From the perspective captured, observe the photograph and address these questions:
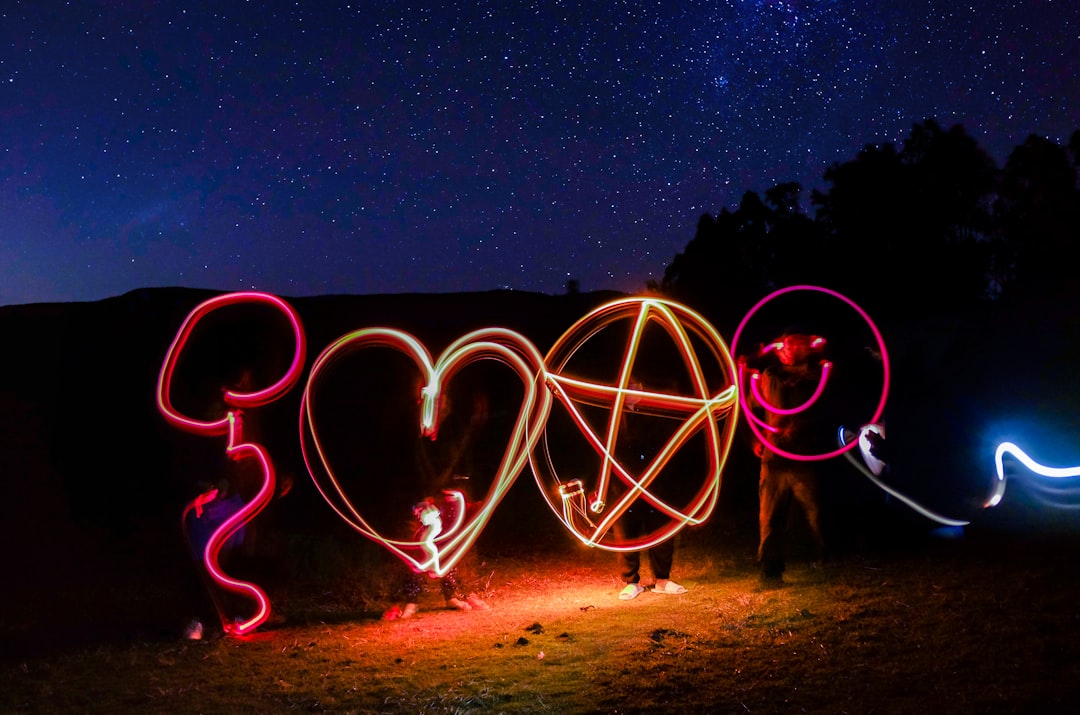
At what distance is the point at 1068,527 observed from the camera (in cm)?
919

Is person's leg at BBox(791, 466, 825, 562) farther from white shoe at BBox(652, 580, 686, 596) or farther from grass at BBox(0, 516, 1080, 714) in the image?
white shoe at BBox(652, 580, 686, 596)

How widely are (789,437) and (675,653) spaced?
2.79 meters

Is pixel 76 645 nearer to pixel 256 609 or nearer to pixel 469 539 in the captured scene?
pixel 256 609

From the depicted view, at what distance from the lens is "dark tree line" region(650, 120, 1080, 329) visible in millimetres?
23141

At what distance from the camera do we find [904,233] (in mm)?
24297

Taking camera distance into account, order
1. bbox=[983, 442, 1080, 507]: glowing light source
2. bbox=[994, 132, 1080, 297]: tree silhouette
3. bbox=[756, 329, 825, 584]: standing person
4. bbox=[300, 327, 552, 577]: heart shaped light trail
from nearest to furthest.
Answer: bbox=[983, 442, 1080, 507]: glowing light source
bbox=[756, 329, 825, 584]: standing person
bbox=[300, 327, 552, 577]: heart shaped light trail
bbox=[994, 132, 1080, 297]: tree silhouette

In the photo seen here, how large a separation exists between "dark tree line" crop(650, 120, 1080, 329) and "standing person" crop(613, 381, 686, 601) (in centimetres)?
1348

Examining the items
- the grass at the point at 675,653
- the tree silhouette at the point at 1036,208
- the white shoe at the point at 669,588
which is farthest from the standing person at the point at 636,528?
the tree silhouette at the point at 1036,208

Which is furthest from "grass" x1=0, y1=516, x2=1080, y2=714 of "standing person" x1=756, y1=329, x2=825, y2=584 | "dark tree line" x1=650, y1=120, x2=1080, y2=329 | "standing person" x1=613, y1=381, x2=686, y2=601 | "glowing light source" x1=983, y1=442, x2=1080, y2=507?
"dark tree line" x1=650, y1=120, x2=1080, y2=329

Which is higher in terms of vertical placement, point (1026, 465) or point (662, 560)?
point (1026, 465)

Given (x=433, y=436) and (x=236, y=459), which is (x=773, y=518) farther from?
(x=236, y=459)

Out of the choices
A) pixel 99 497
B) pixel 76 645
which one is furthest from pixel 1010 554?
pixel 99 497

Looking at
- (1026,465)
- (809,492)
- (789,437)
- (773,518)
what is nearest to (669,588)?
(773,518)

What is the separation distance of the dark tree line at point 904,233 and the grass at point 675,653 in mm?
14330
